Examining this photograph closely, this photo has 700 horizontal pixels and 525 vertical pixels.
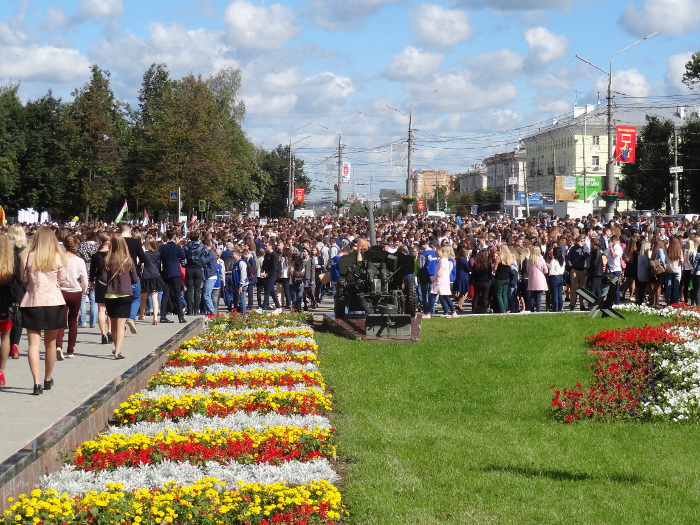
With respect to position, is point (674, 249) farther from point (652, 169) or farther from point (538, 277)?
point (652, 169)

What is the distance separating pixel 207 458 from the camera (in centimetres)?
820

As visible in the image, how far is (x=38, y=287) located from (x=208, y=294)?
10.1 meters

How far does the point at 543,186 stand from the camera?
122 metres

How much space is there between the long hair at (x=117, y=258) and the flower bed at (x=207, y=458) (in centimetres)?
150

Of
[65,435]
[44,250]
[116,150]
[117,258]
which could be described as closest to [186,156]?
[116,150]

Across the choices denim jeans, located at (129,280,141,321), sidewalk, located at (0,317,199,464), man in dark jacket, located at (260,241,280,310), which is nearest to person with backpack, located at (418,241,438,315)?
man in dark jacket, located at (260,241,280,310)

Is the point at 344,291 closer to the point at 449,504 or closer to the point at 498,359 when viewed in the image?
the point at 498,359

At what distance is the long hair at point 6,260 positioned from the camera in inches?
419

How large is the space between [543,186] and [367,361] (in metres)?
112

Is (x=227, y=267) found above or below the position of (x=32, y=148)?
below

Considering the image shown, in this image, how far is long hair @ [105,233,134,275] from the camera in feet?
42.6

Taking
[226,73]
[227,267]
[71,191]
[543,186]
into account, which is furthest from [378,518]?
[543,186]

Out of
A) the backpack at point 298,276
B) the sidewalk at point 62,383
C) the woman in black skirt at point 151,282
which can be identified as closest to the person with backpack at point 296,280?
the backpack at point 298,276

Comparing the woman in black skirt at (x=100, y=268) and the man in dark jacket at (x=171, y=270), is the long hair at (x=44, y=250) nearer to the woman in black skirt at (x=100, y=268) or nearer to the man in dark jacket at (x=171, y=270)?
the woman in black skirt at (x=100, y=268)
